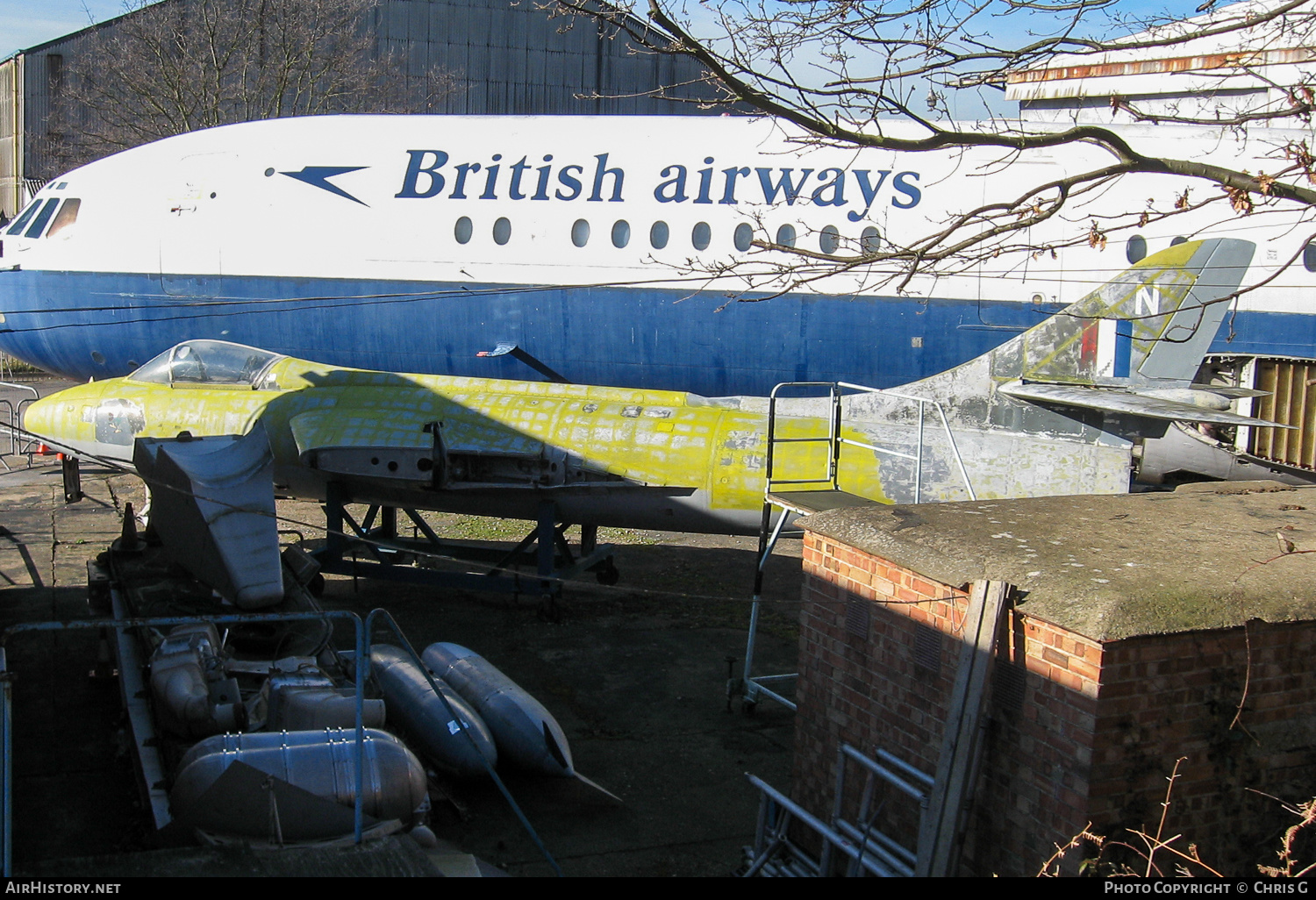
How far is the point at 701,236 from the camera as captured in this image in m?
16.2

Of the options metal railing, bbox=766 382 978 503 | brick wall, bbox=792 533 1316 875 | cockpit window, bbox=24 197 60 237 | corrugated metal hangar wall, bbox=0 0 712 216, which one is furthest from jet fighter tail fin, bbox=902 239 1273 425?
corrugated metal hangar wall, bbox=0 0 712 216

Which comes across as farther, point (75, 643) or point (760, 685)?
point (75, 643)

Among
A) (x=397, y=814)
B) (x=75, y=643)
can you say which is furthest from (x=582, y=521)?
(x=397, y=814)

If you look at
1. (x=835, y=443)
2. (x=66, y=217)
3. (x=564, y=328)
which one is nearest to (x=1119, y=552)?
(x=835, y=443)

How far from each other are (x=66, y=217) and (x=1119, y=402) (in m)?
16.5

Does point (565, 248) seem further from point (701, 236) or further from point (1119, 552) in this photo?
point (1119, 552)

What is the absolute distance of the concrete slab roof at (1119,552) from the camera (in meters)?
4.89

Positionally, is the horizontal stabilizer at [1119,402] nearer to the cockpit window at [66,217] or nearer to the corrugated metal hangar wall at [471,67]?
the cockpit window at [66,217]

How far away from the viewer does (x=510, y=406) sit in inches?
510

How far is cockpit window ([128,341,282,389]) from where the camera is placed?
13.8 meters

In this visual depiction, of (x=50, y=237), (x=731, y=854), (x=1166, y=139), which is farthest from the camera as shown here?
(x=50, y=237)

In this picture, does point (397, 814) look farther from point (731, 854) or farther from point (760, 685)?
point (760, 685)

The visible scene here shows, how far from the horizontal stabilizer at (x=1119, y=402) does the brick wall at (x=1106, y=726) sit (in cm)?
522

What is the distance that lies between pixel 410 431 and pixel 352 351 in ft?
17.4
